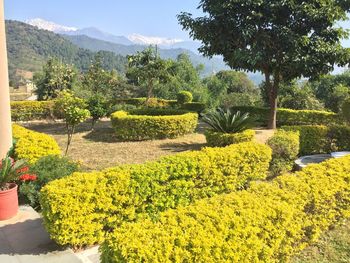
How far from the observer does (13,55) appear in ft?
408

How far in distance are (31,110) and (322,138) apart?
53.8 feet

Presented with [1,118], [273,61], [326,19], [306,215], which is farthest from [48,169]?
[326,19]

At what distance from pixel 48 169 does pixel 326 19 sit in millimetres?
12485

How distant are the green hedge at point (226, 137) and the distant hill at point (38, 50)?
11832 centimetres

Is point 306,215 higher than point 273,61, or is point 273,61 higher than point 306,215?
point 273,61

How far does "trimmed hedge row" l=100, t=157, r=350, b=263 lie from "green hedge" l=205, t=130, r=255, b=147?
177 inches

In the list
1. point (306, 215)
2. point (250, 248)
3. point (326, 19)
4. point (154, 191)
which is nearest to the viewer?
point (250, 248)

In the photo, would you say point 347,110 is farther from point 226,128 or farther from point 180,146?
point 180,146

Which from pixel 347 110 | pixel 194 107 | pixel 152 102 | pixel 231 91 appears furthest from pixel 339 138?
pixel 231 91

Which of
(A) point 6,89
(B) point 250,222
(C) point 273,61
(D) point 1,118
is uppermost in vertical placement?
(C) point 273,61

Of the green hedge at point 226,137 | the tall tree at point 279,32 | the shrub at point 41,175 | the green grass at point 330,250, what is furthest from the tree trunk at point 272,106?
the shrub at point 41,175

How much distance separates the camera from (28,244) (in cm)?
475

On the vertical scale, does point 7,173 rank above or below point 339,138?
below

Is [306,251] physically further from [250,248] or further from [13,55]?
[13,55]
